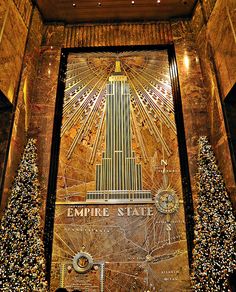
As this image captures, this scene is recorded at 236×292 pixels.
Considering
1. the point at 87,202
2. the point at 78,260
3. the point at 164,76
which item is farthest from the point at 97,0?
the point at 78,260

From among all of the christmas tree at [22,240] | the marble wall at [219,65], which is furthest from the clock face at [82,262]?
the marble wall at [219,65]

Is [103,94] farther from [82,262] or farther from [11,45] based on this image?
[82,262]

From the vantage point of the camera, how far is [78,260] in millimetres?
5398

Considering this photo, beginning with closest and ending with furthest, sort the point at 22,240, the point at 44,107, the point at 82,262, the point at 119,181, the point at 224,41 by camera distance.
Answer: the point at 22,240 < the point at 82,262 < the point at 224,41 < the point at 119,181 < the point at 44,107

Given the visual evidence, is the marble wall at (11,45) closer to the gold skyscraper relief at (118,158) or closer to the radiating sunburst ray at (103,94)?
the radiating sunburst ray at (103,94)

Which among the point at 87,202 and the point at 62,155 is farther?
the point at 62,155

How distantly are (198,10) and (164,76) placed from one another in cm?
179

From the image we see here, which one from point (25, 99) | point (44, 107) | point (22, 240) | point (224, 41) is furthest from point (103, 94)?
point (22, 240)

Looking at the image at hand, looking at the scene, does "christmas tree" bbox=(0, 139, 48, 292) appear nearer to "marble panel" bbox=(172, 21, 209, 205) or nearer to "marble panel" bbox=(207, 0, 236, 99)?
"marble panel" bbox=(172, 21, 209, 205)

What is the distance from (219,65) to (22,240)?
495 centimetres

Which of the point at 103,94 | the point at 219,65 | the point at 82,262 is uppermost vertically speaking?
the point at 103,94

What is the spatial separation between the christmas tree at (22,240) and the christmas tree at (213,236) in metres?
2.65

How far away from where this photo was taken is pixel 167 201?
19.0 ft

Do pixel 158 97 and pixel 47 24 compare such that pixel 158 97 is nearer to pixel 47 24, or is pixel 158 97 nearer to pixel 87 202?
pixel 87 202
